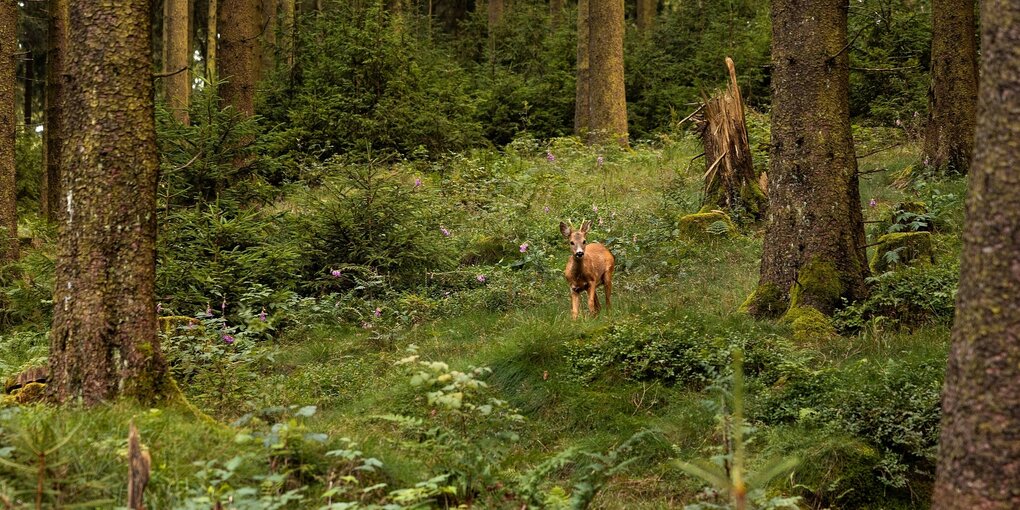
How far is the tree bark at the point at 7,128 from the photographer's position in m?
12.6

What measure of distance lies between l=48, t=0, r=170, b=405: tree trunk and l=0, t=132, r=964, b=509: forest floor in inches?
17.6

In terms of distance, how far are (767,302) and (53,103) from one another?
14.9 m

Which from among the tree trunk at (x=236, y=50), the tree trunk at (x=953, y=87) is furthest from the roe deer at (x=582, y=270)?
the tree trunk at (x=236, y=50)

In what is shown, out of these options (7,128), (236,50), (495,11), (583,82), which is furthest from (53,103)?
(495,11)

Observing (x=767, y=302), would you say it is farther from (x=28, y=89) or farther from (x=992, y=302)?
(x=28, y=89)

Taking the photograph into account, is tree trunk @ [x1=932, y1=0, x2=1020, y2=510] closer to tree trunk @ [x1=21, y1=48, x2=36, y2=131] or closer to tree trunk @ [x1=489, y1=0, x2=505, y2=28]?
tree trunk @ [x1=489, y1=0, x2=505, y2=28]

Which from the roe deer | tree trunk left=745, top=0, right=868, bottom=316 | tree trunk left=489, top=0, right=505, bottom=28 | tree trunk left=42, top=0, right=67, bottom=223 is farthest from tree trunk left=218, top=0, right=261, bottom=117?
tree trunk left=489, top=0, right=505, bottom=28

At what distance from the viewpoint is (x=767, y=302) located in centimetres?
938

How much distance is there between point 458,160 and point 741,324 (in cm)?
1208

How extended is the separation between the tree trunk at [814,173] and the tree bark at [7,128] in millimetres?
10271

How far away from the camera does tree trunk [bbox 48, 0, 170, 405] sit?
6020 millimetres

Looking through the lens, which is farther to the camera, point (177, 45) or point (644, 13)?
point (644, 13)

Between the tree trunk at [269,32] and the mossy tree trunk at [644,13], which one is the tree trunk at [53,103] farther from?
the mossy tree trunk at [644,13]

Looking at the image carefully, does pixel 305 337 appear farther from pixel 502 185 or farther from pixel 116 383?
pixel 502 185
